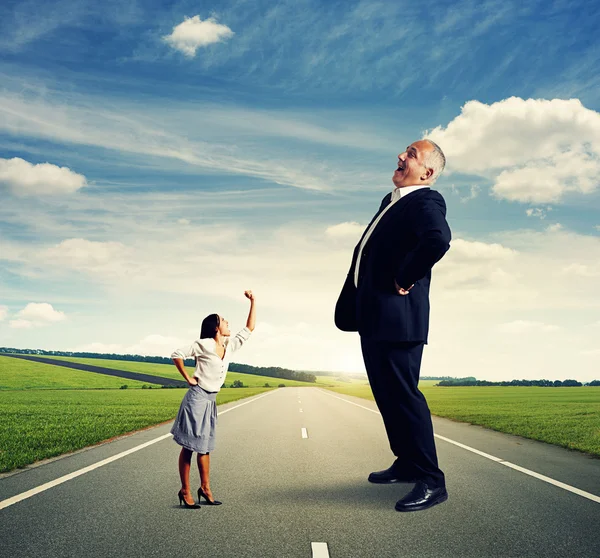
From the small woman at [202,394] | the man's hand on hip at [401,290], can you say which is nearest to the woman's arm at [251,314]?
the small woman at [202,394]

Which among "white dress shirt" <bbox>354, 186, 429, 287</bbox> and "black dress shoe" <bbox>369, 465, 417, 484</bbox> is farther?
"black dress shoe" <bbox>369, 465, 417, 484</bbox>

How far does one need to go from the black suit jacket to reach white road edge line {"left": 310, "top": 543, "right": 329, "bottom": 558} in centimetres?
160

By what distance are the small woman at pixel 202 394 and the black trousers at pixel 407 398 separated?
4.21 ft

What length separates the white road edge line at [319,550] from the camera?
146 inches

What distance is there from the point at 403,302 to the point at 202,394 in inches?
73.0

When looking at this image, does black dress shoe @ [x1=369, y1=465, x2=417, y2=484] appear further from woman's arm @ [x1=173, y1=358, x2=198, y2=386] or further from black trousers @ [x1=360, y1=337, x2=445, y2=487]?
woman's arm @ [x1=173, y1=358, x2=198, y2=386]

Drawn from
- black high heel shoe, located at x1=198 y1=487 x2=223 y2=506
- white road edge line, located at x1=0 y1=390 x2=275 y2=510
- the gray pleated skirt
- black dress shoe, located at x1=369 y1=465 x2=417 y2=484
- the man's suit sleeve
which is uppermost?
the man's suit sleeve

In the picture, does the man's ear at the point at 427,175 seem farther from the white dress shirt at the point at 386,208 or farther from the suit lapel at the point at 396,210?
the suit lapel at the point at 396,210

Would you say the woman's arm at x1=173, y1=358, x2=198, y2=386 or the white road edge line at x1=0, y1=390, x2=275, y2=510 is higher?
the woman's arm at x1=173, y1=358, x2=198, y2=386

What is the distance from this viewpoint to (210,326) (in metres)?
4.92

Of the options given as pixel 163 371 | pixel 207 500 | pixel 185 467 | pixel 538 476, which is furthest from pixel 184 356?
pixel 163 371

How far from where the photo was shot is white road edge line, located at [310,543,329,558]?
12.2ft

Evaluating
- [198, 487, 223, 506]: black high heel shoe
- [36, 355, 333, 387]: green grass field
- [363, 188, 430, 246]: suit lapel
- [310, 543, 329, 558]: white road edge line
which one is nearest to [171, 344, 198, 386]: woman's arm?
[198, 487, 223, 506]: black high heel shoe

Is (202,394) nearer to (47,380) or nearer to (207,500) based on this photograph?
(207,500)
